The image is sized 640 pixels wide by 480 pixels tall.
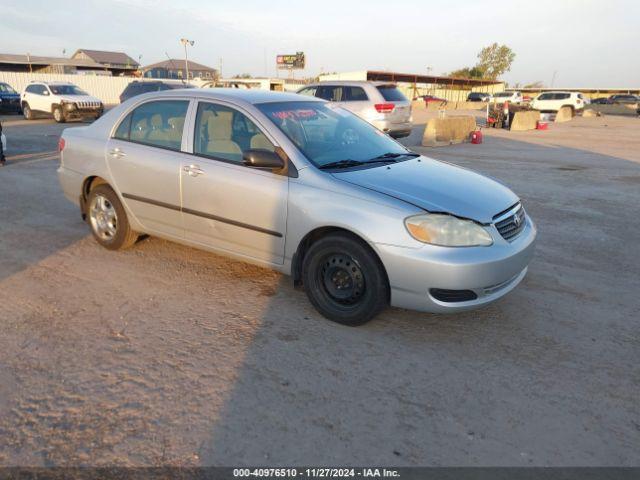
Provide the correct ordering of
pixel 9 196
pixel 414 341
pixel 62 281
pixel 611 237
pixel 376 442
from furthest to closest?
pixel 9 196, pixel 611 237, pixel 62 281, pixel 414 341, pixel 376 442

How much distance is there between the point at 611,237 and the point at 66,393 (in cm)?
590

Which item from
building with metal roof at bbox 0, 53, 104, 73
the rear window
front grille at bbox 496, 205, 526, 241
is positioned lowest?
front grille at bbox 496, 205, 526, 241

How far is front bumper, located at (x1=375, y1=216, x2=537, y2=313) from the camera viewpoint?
317 cm

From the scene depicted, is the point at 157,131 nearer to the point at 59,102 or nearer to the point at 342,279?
the point at 342,279

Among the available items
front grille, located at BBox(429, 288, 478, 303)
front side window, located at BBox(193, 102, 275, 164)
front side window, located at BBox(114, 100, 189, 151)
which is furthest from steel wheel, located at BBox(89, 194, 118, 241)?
front grille, located at BBox(429, 288, 478, 303)

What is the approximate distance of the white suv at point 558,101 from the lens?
3516 cm

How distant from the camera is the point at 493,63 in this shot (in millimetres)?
94375

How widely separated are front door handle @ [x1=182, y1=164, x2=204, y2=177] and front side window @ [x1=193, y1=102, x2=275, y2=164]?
0.13m

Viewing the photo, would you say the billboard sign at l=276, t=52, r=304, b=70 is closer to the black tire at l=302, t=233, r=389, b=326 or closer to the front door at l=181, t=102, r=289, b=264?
the front door at l=181, t=102, r=289, b=264

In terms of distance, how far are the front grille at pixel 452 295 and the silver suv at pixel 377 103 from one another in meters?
10.5

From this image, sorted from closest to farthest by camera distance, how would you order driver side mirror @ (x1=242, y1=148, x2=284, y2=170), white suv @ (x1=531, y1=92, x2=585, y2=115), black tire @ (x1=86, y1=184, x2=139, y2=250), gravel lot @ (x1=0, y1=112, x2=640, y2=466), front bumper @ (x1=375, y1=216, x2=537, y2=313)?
gravel lot @ (x1=0, y1=112, x2=640, y2=466)
front bumper @ (x1=375, y1=216, x2=537, y2=313)
driver side mirror @ (x1=242, y1=148, x2=284, y2=170)
black tire @ (x1=86, y1=184, x2=139, y2=250)
white suv @ (x1=531, y1=92, x2=585, y2=115)

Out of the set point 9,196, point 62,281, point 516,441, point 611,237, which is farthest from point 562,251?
point 9,196

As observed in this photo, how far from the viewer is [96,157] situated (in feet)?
16.0

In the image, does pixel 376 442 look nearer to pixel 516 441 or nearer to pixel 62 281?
pixel 516 441
